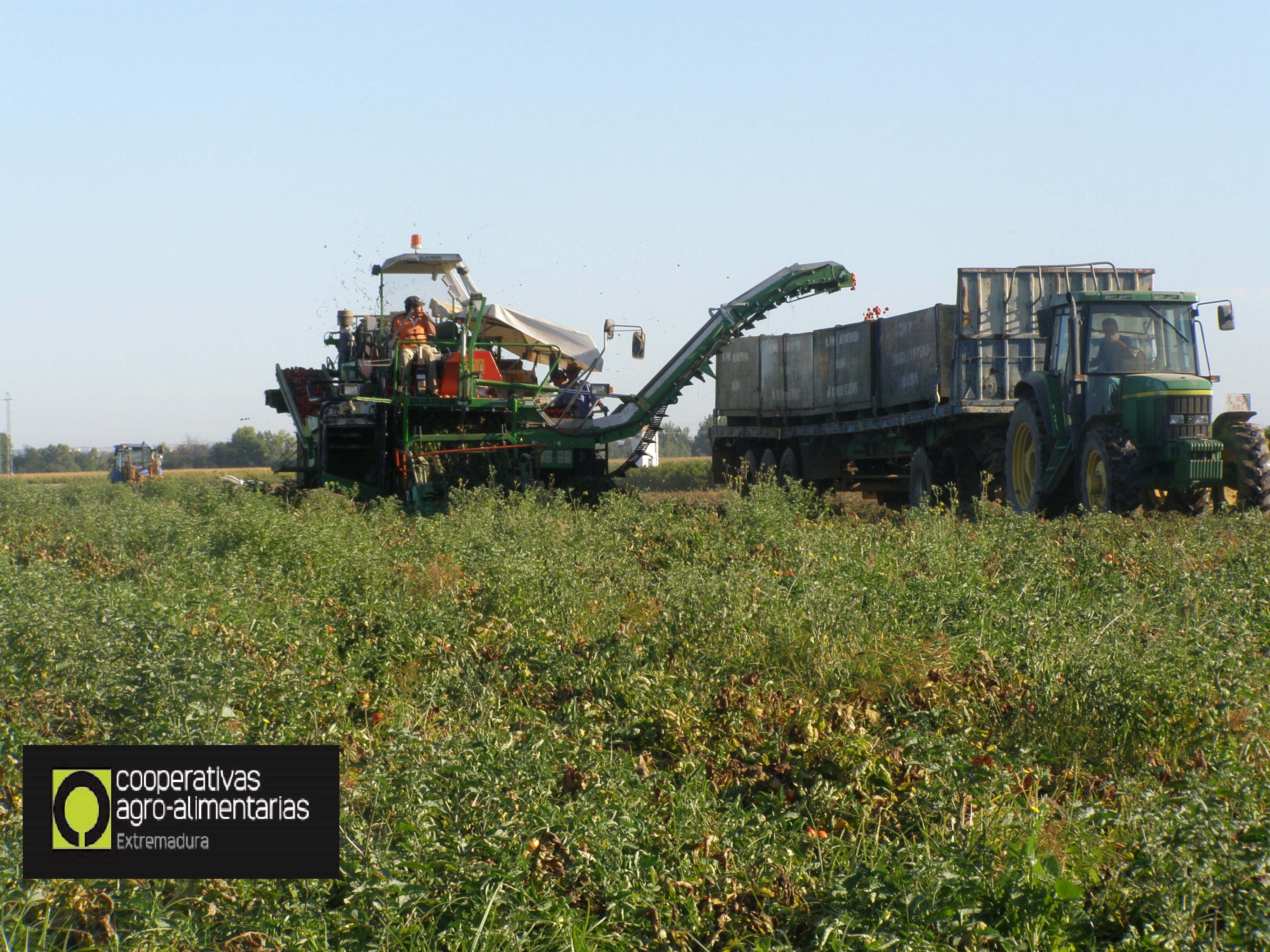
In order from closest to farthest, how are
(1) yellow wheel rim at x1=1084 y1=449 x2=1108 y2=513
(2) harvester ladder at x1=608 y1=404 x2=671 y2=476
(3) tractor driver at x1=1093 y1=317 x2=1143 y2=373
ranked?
(1) yellow wheel rim at x1=1084 y1=449 x2=1108 y2=513 → (3) tractor driver at x1=1093 y1=317 x2=1143 y2=373 → (2) harvester ladder at x1=608 y1=404 x2=671 y2=476

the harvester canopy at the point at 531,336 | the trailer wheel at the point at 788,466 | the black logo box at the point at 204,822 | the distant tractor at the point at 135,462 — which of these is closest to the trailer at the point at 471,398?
the harvester canopy at the point at 531,336

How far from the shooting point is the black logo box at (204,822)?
10.9ft

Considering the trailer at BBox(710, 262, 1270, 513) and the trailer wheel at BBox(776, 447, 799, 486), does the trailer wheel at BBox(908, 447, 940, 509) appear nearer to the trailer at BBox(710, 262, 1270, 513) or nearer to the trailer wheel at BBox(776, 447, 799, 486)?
the trailer at BBox(710, 262, 1270, 513)

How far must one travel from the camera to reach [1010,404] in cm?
1436

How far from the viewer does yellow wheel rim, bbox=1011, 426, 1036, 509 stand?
1295 cm

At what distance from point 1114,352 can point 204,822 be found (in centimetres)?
1043

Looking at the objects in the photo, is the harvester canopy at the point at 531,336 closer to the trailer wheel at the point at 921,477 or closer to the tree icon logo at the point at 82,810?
the trailer wheel at the point at 921,477

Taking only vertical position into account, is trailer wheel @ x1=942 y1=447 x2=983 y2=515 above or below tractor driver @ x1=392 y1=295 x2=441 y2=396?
below

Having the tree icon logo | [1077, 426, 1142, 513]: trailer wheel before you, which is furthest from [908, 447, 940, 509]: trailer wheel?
the tree icon logo

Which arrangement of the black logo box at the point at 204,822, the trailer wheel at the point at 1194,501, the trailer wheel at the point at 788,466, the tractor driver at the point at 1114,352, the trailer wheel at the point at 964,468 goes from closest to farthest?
1. the black logo box at the point at 204,822
2. the trailer wheel at the point at 1194,501
3. the tractor driver at the point at 1114,352
4. the trailer wheel at the point at 964,468
5. the trailer wheel at the point at 788,466

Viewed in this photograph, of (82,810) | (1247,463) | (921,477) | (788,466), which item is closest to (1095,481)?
(1247,463)

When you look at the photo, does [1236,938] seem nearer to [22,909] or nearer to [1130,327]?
[22,909]

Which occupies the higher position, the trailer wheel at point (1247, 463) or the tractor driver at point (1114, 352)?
the tractor driver at point (1114, 352)

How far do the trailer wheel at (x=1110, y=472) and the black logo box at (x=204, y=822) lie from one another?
8197 mm
